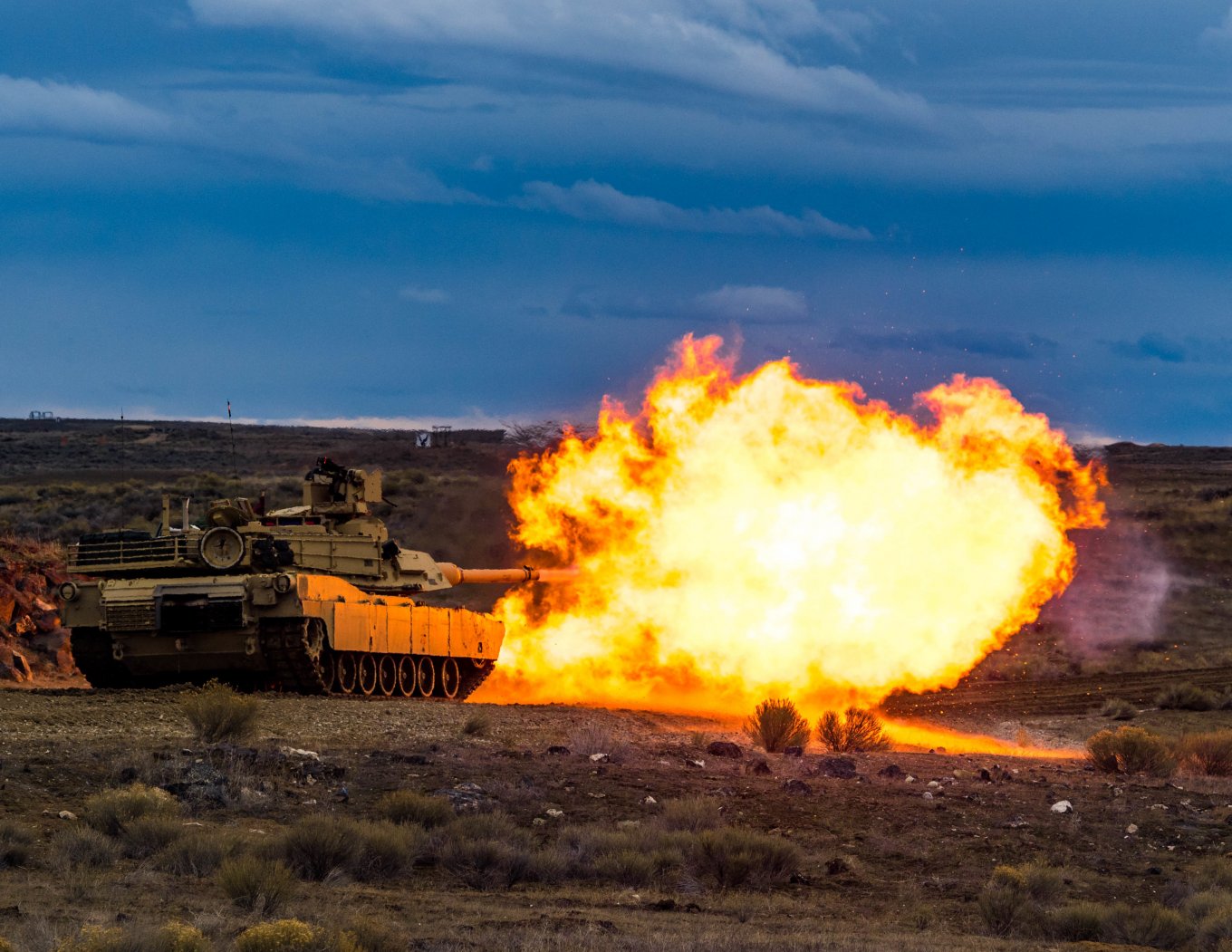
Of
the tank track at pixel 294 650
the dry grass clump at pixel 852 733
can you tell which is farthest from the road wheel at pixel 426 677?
the dry grass clump at pixel 852 733

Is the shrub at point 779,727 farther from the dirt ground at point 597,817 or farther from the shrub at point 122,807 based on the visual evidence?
the shrub at point 122,807

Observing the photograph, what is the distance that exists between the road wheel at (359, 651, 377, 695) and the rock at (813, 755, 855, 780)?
1085cm

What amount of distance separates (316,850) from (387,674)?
16.9 metres

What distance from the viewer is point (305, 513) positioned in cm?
3152

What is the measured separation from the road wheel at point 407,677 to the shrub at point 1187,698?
51.9 ft

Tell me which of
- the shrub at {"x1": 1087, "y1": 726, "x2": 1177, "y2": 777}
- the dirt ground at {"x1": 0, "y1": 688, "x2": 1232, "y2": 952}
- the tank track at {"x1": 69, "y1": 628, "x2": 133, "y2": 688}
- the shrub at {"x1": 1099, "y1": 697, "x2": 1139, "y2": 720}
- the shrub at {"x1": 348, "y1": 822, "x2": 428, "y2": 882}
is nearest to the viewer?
the dirt ground at {"x1": 0, "y1": 688, "x2": 1232, "y2": 952}

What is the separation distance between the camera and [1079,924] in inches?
568

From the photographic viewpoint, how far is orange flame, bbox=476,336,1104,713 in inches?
1164

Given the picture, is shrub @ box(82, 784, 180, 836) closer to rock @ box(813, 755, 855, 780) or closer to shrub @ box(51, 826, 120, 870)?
shrub @ box(51, 826, 120, 870)

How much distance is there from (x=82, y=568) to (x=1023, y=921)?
772 inches

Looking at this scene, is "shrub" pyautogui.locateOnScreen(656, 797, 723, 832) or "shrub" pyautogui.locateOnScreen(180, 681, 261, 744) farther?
"shrub" pyautogui.locateOnScreen(180, 681, 261, 744)

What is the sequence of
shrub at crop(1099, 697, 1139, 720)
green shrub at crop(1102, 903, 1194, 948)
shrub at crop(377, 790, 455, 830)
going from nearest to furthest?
green shrub at crop(1102, 903, 1194, 948) < shrub at crop(377, 790, 455, 830) < shrub at crop(1099, 697, 1139, 720)

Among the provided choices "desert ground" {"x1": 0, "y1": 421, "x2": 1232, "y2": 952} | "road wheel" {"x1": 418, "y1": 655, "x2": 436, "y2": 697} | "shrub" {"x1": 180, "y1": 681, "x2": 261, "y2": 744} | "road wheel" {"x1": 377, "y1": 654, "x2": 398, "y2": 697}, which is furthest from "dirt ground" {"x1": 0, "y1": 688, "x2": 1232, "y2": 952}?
"road wheel" {"x1": 418, "y1": 655, "x2": 436, "y2": 697}

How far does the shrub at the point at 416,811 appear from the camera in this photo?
17.1m
